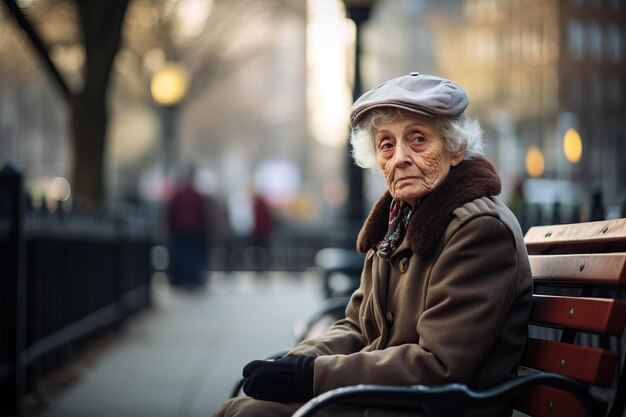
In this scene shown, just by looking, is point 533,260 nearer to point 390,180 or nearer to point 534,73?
point 390,180

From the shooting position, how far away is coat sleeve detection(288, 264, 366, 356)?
3.45m

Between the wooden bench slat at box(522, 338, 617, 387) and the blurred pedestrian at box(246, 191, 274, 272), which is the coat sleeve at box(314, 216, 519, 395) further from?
the blurred pedestrian at box(246, 191, 274, 272)


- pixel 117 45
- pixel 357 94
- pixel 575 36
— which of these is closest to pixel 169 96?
pixel 117 45

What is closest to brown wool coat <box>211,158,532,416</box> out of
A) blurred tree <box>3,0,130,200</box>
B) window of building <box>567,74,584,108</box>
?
blurred tree <box>3,0,130,200</box>

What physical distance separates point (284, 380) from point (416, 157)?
2.58 feet

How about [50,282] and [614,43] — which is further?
[614,43]

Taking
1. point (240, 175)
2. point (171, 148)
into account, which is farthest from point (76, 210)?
point (240, 175)

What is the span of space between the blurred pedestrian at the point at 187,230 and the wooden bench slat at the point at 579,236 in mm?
13905

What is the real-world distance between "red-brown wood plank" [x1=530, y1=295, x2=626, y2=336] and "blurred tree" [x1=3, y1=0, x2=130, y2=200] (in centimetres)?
972

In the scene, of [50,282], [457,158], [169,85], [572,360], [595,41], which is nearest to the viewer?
[572,360]

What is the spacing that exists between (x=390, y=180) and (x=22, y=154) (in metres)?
54.0

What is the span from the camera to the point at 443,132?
317cm

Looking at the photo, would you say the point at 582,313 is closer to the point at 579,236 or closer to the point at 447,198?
the point at 579,236

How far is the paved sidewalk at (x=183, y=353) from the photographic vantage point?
6781 millimetres
